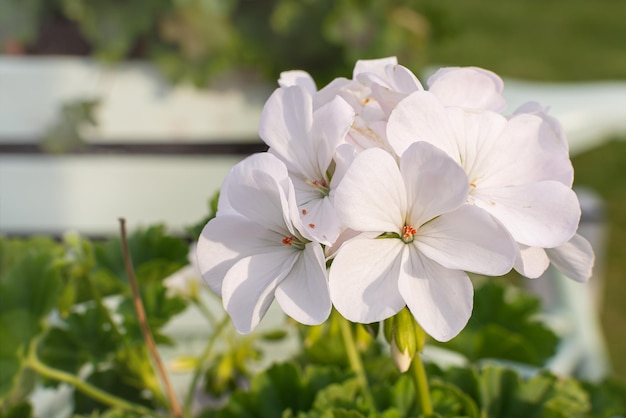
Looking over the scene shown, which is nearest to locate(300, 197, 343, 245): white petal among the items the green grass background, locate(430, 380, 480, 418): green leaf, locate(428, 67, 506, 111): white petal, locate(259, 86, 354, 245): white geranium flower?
locate(259, 86, 354, 245): white geranium flower

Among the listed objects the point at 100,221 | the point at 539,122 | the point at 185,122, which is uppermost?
the point at 539,122

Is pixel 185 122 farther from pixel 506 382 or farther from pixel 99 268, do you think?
pixel 506 382

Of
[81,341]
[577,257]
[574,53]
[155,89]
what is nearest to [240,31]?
[155,89]

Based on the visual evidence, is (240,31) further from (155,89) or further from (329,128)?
(329,128)

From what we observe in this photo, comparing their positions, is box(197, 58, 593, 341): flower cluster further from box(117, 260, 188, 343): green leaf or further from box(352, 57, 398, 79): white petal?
box(117, 260, 188, 343): green leaf

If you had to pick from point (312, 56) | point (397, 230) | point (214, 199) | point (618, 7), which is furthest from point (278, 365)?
point (618, 7)

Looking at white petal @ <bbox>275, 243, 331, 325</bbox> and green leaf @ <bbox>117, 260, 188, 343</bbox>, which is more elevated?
white petal @ <bbox>275, 243, 331, 325</bbox>
